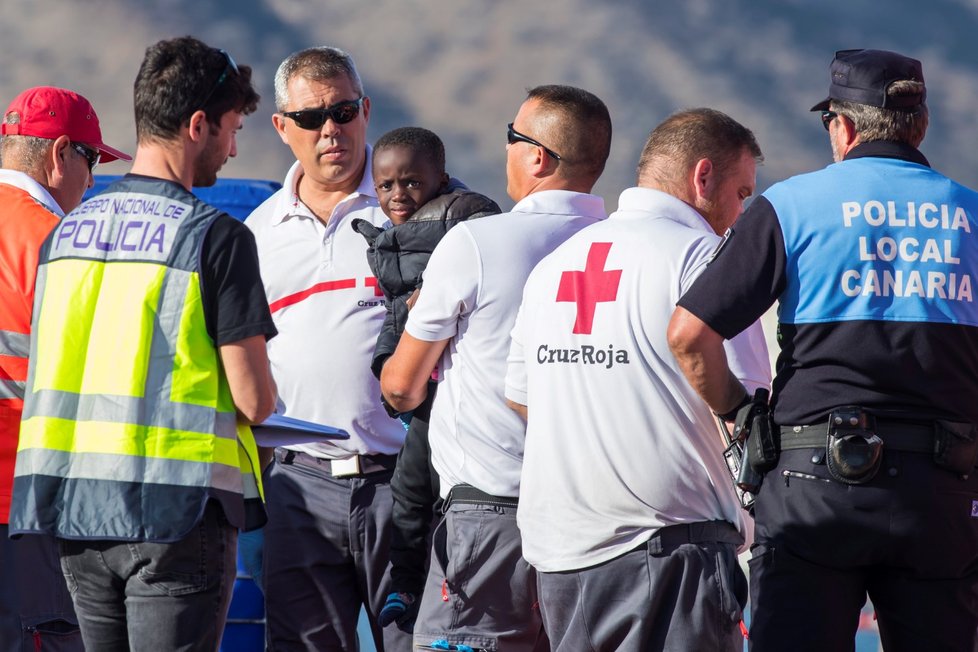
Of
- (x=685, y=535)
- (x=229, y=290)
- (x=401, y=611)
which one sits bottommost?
(x=401, y=611)

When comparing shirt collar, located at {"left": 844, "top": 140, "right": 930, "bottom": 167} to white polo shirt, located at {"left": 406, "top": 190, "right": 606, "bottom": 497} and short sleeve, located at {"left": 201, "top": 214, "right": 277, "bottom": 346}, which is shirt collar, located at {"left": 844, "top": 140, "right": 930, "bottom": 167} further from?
short sleeve, located at {"left": 201, "top": 214, "right": 277, "bottom": 346}

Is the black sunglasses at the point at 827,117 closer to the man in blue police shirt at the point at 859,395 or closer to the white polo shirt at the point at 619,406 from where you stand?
the man in blue police shirt at the point at 859,395

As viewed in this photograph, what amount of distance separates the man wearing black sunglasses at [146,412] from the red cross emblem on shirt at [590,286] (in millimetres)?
634

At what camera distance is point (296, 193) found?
12.9 ft

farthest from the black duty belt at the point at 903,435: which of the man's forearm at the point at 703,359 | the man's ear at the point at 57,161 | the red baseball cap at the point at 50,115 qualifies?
the man's ear at the point at 57,161

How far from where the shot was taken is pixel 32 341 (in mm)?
2531

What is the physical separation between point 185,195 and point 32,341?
0.43 meters

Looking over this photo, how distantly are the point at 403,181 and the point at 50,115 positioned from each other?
3.29 feet

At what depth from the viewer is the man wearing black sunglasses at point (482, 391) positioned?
2980mm

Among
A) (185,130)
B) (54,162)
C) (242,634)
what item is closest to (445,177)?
(54,162)

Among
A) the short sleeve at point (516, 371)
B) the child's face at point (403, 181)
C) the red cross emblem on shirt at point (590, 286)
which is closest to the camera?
the red cross emblem on shirt at point (590, 286)

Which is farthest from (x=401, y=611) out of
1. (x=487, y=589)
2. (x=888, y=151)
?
(x=888, y=151)

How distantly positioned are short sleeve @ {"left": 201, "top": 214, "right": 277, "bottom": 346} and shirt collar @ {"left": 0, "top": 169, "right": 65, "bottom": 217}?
0.96m

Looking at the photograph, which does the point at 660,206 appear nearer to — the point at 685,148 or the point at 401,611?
the point at 685,148
